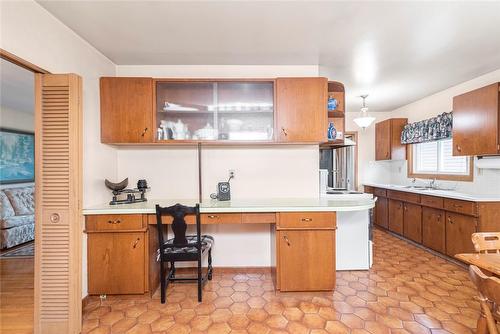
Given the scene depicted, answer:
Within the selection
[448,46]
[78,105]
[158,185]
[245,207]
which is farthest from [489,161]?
[78,105]

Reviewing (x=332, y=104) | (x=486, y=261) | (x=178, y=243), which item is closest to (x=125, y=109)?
(x=178, y=243)

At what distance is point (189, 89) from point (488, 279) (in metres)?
2.69

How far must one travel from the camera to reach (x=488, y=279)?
967 millimetres

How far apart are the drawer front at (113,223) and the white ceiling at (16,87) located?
5.49 ft

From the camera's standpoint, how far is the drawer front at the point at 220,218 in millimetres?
2320

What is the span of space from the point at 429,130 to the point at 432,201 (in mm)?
1253

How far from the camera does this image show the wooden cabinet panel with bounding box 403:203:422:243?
3.71 metres

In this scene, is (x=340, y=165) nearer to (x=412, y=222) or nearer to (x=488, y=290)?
(x=412, y=222)

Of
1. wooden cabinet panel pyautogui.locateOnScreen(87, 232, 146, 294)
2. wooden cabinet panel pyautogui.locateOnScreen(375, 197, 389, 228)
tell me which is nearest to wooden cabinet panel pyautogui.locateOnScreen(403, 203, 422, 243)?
wooden cabinet panel pyautogui.locateOnScreen(375, 197, 389, 228)

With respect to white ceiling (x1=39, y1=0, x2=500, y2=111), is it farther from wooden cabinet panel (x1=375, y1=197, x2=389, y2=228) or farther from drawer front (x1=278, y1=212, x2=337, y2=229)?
wooden cabinet panel (x1=375, y1=197, x2=389, y2=228)

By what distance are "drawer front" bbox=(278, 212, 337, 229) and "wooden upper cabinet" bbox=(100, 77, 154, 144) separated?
5.71 feet

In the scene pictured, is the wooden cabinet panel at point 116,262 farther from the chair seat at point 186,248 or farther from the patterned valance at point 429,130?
the patterned valance at point 429,130

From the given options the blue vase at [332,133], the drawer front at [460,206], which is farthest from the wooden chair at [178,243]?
the drawer front at [460,206]

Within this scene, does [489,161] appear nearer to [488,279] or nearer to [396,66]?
[396,66]
